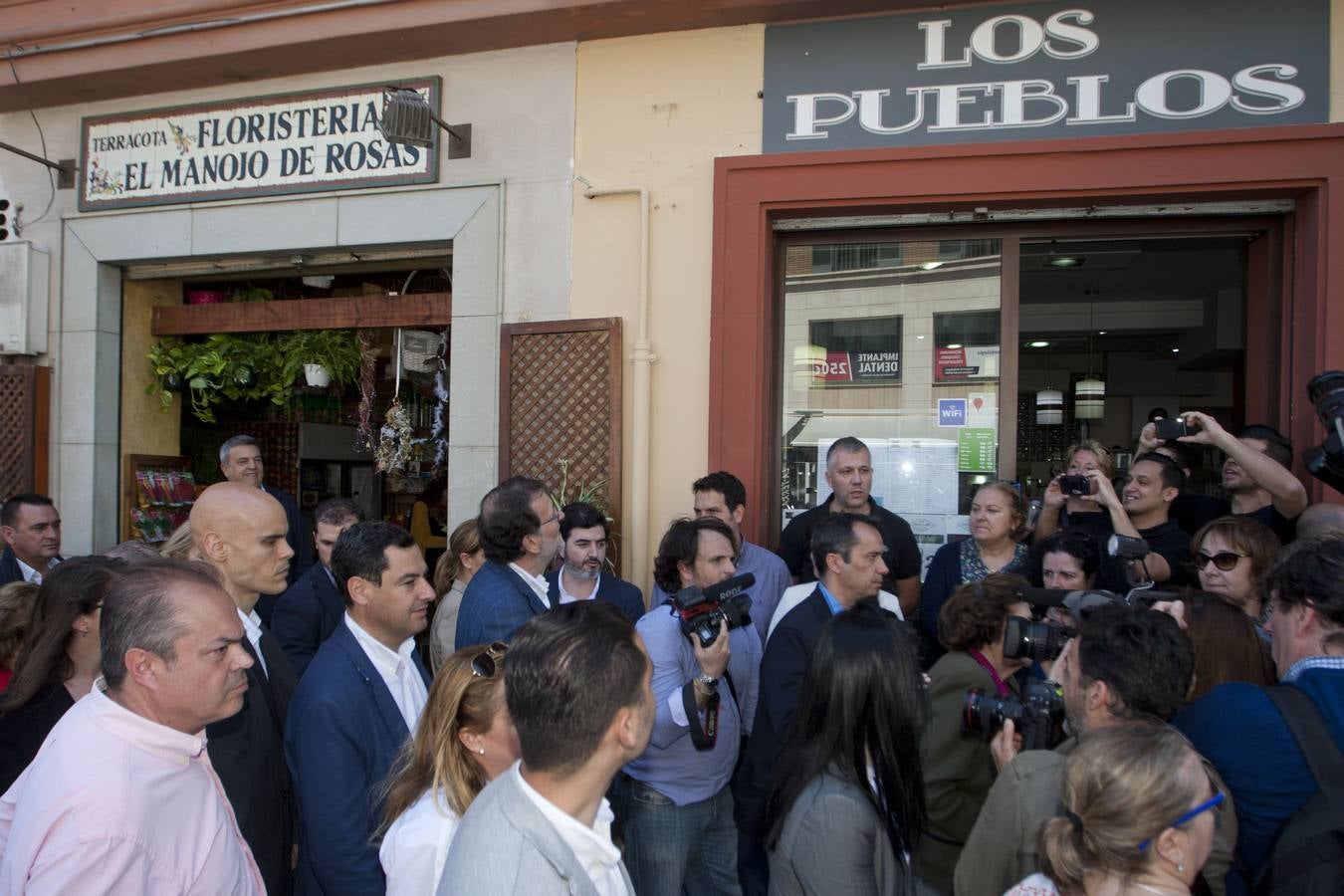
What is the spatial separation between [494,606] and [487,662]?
105 centimetres

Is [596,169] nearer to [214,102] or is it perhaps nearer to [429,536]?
[214,102]

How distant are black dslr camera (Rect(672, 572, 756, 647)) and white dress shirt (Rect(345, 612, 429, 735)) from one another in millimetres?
833

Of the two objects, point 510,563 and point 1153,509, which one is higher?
point 1153,509

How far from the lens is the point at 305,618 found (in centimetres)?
365

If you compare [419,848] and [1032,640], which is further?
[1032,640]

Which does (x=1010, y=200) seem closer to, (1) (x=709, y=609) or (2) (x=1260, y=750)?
(1) (x=709, y=609)

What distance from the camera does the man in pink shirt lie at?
1637 mm

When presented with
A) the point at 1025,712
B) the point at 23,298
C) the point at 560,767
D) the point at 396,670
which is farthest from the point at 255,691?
the point at 23,298

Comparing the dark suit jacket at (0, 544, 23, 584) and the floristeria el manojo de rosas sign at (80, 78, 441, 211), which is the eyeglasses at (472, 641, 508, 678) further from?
the floristeria el manojo de rosas sign at (80, 78, 441, 211)

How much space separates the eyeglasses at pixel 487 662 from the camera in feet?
6.55

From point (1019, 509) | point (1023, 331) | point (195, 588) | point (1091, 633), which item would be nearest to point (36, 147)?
point (195, 588)

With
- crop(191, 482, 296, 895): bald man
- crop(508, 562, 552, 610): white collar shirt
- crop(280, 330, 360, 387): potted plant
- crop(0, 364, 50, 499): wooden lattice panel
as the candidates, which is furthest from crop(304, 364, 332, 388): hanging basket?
crop(508, 562, 552, 610): white collar shirt

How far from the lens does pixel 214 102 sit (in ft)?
19.1

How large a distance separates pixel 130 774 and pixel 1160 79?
5150mm
